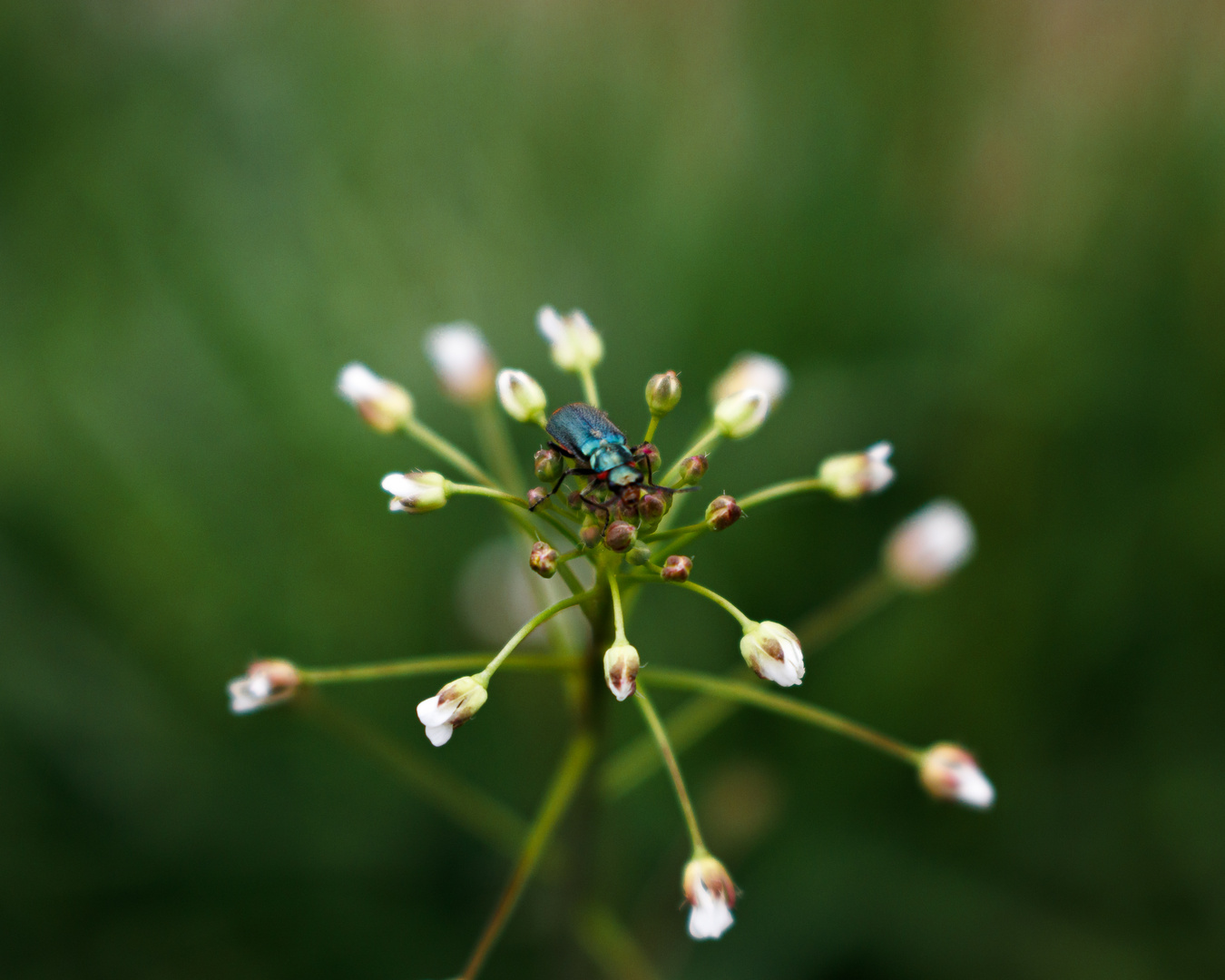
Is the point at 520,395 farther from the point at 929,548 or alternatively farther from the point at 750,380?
the point at 929,548

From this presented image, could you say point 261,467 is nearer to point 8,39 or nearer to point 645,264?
point 645,264

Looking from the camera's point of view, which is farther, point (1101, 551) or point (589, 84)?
point (589, 84)

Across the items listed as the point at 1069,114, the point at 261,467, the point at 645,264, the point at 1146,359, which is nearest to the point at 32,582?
the point at 261,467

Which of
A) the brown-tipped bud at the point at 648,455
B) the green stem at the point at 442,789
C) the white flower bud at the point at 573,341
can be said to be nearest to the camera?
the brown-tipped bud at the point at 648,455

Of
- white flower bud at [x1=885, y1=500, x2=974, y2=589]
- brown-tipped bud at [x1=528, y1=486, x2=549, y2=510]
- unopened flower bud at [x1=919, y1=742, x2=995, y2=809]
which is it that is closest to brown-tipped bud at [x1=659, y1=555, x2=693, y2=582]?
brown-tipped bud at [x1=528, y1=486, x2=549, y2=510]

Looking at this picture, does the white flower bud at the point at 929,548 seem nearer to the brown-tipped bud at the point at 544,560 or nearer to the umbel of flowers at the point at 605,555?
the umbel of flowers at the point at 605,555

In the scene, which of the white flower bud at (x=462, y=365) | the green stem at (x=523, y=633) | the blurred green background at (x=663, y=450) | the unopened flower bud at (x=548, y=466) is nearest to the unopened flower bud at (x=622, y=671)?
the green stem at (x=523, y=633)
